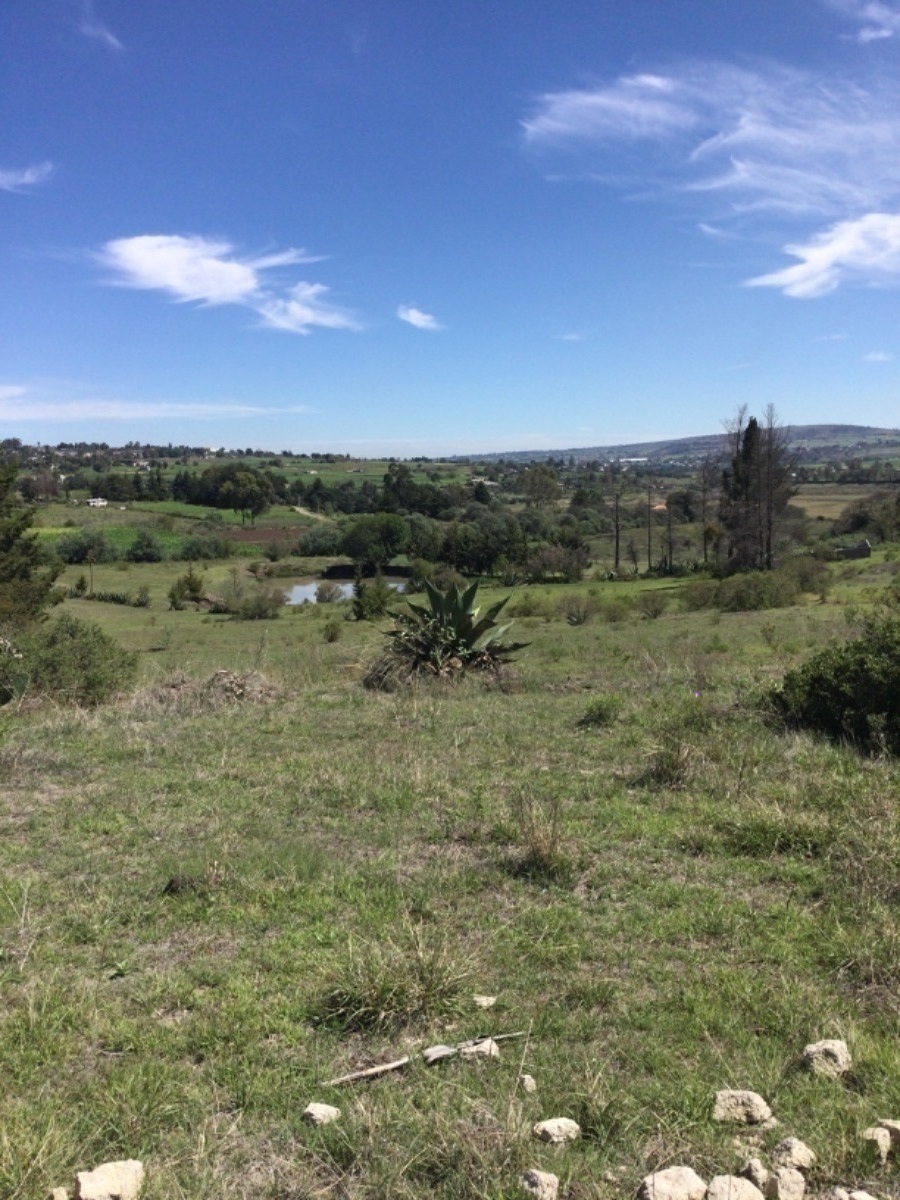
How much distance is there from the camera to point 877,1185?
2.40 meters

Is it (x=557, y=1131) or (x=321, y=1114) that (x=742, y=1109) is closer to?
(x=557, y=1131)

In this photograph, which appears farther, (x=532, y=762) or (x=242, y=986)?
(x=532, y=762)

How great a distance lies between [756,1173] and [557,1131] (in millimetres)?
561

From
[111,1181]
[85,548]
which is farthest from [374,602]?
[85,548]

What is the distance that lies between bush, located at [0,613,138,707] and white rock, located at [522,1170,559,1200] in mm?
9374

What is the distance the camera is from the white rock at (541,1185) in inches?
90.7

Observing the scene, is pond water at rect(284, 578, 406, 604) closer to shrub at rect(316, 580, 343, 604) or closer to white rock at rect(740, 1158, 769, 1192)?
shrub at rect(316, 580, 343, 604)

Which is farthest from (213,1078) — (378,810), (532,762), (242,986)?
(532,762)

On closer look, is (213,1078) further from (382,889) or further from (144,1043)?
(382,889)

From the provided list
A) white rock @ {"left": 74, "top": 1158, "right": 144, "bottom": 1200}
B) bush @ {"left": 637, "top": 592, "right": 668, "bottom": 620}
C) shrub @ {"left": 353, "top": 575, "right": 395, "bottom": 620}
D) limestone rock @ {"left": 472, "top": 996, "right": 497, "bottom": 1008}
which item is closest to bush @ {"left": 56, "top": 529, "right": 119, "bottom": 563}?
shrub @ {"left": 353, "top": 575, "right": 395, "bottom": 620}

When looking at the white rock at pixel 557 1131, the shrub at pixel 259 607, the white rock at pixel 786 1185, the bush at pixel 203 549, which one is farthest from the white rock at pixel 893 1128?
the bush at pixel 203 549

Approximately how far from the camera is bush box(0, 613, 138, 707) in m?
10.7

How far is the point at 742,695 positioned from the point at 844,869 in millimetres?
4676

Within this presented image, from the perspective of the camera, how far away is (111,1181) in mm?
2348
